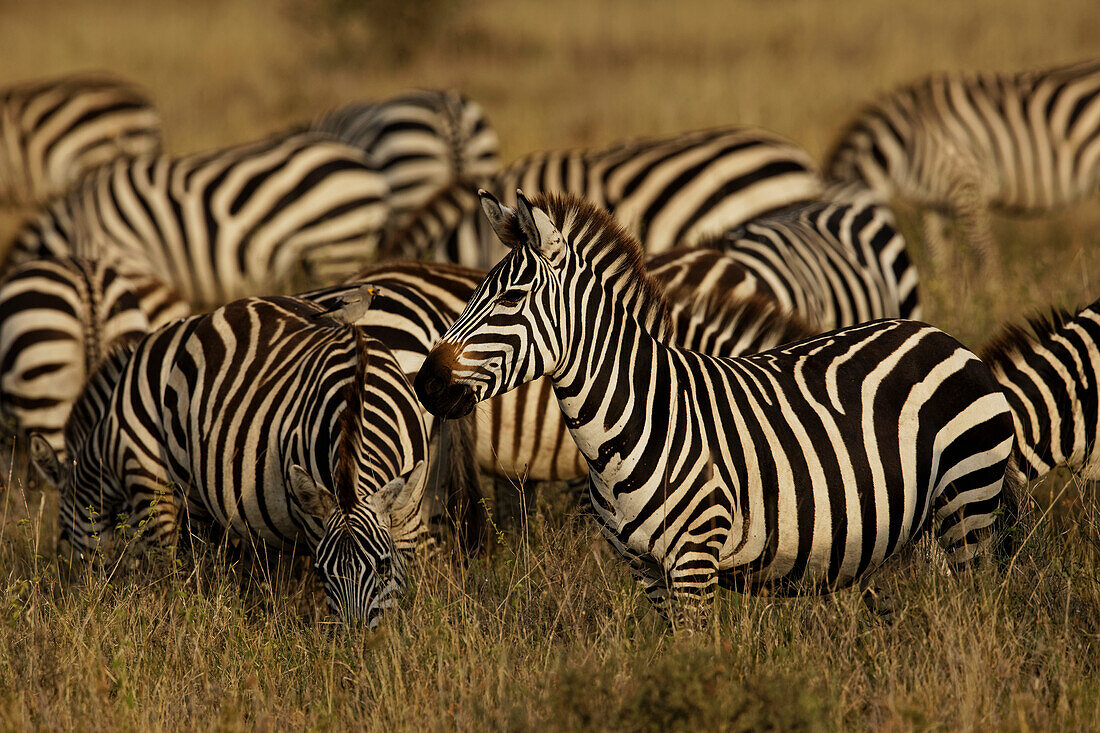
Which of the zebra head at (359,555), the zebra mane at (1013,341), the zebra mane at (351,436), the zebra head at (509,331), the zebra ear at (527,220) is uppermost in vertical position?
Answer: the zebra ear at (527,220)

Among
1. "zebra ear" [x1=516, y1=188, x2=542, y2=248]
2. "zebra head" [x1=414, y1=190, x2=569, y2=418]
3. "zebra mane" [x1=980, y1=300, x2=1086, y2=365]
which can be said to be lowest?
"zebra mane" [x1=980, y1=300, x2=1086, y2=365]

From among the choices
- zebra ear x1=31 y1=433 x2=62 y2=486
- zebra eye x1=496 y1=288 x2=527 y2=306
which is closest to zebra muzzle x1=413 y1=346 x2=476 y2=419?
zebra eye x1=496 y1=288 x2=527 y2=306

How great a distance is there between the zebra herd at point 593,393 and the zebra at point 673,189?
25 mm

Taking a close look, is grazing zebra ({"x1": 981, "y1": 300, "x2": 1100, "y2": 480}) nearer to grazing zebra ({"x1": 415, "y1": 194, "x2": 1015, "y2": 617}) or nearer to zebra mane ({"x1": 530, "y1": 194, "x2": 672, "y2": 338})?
Result: grazing zebra ({"x1": 415, "y1": 194, "x2": 1015, "y2": 617})

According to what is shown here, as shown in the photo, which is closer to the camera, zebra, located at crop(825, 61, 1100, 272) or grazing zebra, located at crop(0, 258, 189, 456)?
grazing zebra, located at crop(0, 258, 189, 456)

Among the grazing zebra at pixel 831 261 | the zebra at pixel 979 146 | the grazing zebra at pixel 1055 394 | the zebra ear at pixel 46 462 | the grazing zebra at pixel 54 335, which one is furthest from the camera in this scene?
the zebra at pixel 979 146

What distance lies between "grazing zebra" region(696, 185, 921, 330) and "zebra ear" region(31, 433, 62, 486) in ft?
14.1

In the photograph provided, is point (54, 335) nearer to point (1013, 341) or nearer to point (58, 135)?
point (1013, 341)

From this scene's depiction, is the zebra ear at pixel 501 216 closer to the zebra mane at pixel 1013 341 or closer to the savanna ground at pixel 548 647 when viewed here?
the savanna ground at pixel 548 647

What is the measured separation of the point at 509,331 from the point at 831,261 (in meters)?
4.72

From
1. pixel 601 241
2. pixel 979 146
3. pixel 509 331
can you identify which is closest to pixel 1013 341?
pixel 601 241

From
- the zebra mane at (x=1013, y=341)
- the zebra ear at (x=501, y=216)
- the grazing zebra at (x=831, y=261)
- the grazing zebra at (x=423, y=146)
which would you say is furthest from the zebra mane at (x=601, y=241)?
the grazing zebra at (x=423, y=146)

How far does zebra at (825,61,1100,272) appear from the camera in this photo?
39.1 ft

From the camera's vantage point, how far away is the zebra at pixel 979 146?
11930 mm
